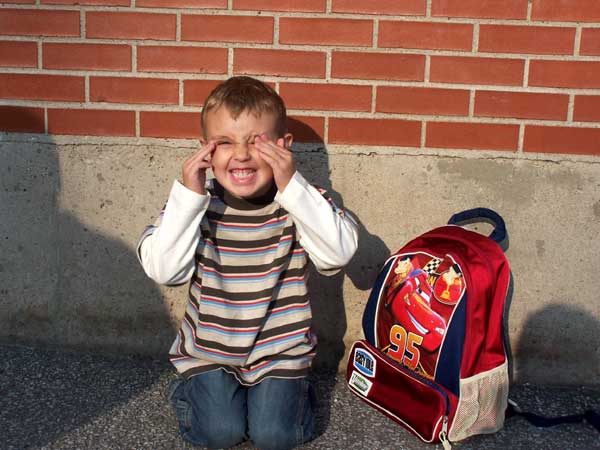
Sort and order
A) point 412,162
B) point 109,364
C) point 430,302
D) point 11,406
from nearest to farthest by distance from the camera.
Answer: point 430,302 → point 11,406 → point 412,162 → point 109,364

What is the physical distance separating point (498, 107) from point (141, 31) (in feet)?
4.53

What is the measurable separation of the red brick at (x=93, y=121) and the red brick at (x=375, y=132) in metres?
0.80

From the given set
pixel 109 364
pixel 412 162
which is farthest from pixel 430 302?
pixel 109 364

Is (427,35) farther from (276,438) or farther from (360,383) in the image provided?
(276,438)

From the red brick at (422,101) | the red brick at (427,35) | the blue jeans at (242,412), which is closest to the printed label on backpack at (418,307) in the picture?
the blue jeans at (242,412)

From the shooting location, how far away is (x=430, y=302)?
7.91 ft

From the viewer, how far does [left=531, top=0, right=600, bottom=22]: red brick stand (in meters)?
2.62

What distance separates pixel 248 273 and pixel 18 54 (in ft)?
4.19

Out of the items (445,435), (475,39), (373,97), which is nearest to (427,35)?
(475,39)

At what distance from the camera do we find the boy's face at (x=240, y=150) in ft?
7.69

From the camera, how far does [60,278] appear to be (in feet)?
9.69

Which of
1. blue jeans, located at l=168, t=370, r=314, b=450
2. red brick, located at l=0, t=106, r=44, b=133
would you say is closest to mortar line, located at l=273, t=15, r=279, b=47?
red brick, located at l=0, t=106, r=44, b=133

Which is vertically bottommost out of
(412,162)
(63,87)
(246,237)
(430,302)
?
(430,302)

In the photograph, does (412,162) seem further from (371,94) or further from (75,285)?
(75,285)
